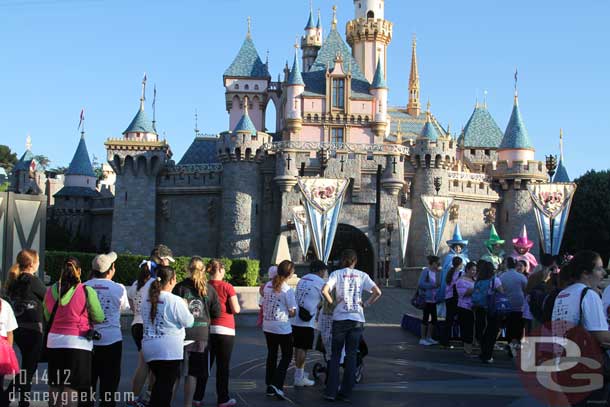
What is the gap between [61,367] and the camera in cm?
621

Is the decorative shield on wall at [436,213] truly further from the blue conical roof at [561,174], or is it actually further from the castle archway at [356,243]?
the blue conical roof at [561,174]

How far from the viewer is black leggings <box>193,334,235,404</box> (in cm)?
744

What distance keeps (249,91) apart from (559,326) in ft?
127

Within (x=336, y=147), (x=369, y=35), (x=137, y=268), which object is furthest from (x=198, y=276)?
(x=369, y=35)

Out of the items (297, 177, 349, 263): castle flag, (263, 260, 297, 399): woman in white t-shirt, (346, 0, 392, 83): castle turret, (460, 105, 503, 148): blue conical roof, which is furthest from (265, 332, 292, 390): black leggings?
(460, 105, 503, 148): blue conical roof

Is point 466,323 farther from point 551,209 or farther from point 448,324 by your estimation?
point 551,209

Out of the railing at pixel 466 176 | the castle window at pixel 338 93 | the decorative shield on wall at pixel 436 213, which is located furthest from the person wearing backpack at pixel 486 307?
the castle window at pixel 338 93

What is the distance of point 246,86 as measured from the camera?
143 ft

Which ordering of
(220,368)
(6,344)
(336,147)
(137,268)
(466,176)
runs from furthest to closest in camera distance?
(466,176), (336,147), (137,268), (220,368), (6,344)

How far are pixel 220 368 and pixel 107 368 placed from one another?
120cm

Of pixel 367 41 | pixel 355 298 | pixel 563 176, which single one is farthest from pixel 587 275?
pixel 367 41

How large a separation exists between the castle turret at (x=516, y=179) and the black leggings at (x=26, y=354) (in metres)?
32.3

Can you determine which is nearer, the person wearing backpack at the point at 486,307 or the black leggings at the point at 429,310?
the person wearing backpack at the point at 486,307

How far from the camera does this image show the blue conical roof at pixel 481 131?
4628cm
